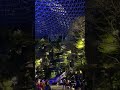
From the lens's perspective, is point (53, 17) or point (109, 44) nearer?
point (109, 44)

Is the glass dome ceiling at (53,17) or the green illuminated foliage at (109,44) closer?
the green illuminated foliage at (109,44)

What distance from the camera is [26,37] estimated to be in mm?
36906

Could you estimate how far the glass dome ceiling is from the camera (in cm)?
8034

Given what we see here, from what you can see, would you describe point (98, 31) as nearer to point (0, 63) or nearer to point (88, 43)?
point (88, 43)

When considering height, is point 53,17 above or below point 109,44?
above

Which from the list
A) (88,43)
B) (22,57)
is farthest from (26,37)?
(88,43)

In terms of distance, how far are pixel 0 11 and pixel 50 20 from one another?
5751 cm

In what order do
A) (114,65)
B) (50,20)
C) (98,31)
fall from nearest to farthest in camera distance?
(114,65)
(98,31)
(50,20)

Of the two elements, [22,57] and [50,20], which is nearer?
[22,57]

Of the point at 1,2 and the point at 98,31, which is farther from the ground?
the point at 1,2

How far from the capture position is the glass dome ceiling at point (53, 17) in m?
80.3

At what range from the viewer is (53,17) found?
302 feet

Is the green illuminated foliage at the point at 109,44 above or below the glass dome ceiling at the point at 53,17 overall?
below

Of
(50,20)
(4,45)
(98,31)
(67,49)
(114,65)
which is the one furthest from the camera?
(50,20)
